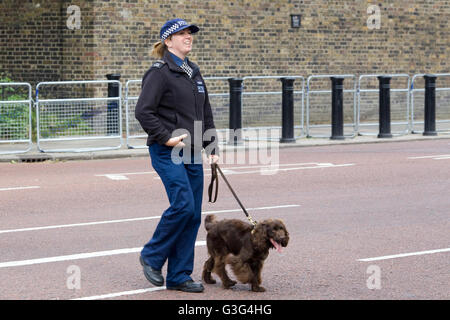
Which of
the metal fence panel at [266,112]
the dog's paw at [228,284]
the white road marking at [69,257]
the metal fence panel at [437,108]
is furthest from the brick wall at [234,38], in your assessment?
Result: the dog's paw at [228,284]

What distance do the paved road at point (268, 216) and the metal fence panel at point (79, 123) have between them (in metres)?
1.38

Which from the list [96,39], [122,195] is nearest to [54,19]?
[96,39]

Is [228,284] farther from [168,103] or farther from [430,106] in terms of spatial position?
[430,106]

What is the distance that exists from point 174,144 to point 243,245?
3.04 ft

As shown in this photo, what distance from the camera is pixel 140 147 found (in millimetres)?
18406

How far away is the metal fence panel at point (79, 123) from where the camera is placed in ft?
57.8

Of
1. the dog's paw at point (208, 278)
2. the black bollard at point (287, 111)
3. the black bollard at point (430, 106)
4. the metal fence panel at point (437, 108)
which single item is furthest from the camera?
the metal fence panel at point (437, 108)

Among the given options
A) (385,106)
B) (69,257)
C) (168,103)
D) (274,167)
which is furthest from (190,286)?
(385,106)

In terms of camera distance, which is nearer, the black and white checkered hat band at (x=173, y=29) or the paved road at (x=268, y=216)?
the black and white checkered hat band at (x=173, y=29)

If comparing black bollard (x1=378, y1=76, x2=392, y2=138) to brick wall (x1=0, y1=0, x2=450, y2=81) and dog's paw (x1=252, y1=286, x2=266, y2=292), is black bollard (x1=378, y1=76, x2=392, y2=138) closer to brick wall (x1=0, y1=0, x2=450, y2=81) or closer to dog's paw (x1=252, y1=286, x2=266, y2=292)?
brick wall (x1=0, y1=0, x2=450, y2=81)

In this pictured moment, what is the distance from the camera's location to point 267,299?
7031 millimetres

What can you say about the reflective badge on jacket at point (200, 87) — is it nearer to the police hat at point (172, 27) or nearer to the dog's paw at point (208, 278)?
the police hat at point (172, 27)

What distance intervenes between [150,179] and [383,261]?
6187 millimetres

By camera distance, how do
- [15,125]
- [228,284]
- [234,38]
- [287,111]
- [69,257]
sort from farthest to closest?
[234,38], [287,111], [15,125], [69,257], [228,284]
